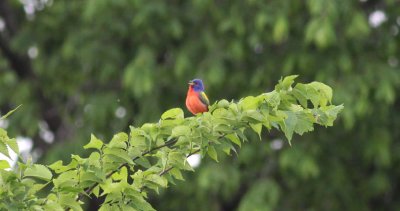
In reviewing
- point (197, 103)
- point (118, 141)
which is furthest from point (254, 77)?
point (118, 141)

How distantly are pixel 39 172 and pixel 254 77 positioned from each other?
7678 millimetres

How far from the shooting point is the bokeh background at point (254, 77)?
10836 millimetres

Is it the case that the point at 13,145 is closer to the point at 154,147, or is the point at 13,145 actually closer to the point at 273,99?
the point at 154,147

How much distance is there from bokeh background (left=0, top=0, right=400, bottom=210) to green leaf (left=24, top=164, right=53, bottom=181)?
6551 millimetres

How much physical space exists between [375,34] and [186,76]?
2401mm

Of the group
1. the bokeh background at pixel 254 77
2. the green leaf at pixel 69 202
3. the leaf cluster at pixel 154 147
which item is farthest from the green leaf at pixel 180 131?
the bokeh background at pixel 254 77

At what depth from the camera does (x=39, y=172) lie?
12.5 feet

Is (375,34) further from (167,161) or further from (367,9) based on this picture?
(167,161)

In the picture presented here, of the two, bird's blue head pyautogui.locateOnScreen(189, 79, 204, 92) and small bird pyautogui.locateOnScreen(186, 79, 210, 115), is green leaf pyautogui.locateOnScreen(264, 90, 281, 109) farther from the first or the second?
bird's blue head pyautogui.locateOnScreen(189, 79, 204, 92)

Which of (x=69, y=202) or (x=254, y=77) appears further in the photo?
(x=254, y=77)

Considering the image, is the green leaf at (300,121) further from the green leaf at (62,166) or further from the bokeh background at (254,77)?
the bokeh background at (254,77)

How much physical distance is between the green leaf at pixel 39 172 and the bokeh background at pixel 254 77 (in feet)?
21.5

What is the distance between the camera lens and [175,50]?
12.1 m

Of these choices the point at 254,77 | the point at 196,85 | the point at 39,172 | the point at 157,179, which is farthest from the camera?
the point at 254,77
